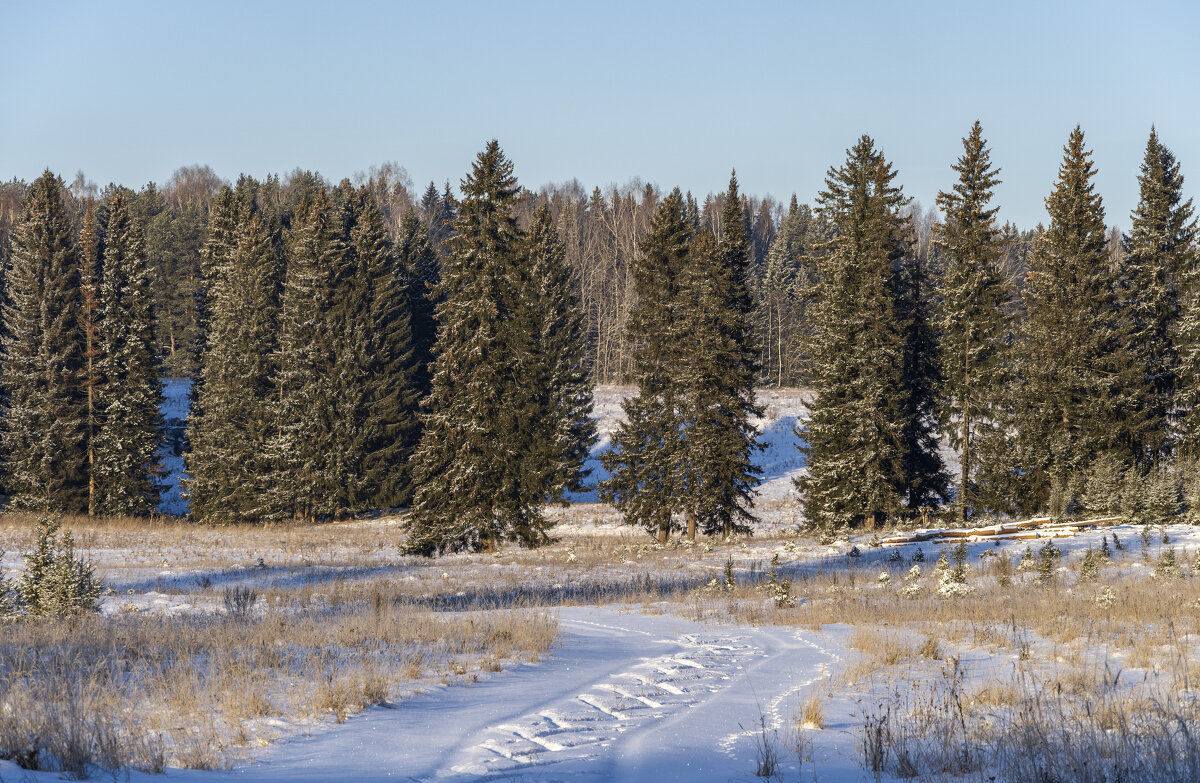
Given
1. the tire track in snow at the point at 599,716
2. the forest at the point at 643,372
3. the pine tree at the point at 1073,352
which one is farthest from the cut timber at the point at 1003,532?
the tire track in snow at the point at 599,716

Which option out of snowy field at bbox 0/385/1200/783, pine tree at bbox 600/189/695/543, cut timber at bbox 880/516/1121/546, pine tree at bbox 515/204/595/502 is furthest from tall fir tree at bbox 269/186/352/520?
cut timber at bbox 880/516/1121/546

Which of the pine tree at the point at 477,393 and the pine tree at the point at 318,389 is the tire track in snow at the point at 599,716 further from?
the pine tree at the point at 318,389

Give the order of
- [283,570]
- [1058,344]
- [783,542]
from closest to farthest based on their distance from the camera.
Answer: [283,570], [783,542], [1058,344]

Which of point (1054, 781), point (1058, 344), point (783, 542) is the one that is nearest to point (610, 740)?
point (1054, 781)

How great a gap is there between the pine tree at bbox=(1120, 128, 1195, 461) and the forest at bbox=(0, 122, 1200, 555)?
139 millimetres

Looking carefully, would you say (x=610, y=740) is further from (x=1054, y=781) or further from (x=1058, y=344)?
(x=1058, y=344)

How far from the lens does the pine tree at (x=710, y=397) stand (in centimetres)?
3459

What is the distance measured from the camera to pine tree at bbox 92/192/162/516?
47188mm

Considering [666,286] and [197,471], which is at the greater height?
[666,286]

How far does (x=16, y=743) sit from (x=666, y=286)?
33.5 meters

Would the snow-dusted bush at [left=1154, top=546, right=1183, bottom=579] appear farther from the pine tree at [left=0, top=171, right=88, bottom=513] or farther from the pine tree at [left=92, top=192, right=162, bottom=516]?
the pine tree at [left=0, top=171, right=88, bottom=513]

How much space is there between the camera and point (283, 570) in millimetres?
26453

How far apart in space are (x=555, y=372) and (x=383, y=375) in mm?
10263

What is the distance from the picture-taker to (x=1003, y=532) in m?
28.4
